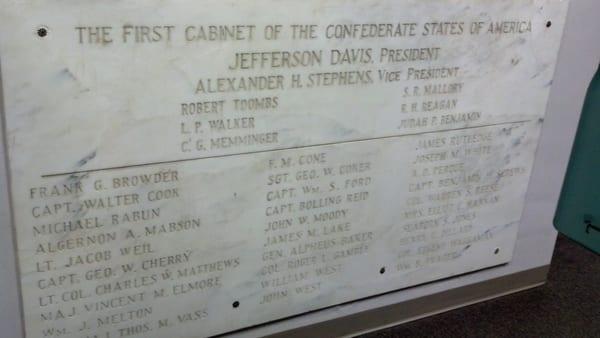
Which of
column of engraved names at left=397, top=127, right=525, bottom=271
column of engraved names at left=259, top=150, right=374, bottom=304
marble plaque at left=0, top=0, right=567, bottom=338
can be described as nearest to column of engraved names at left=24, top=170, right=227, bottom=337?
marble plaque at left=0, top=0, right=567, bottom=338

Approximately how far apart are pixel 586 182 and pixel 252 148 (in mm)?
876

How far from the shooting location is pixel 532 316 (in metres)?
2.35

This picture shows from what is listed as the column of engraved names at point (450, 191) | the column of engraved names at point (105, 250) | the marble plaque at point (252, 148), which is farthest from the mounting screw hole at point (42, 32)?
the column of engraved names at point (450, 191)

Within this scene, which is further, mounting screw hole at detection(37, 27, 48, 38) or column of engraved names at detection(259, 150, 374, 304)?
column of engraved names at detection(259, 150, 374, 304)

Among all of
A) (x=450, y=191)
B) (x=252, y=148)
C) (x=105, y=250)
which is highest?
(x=252, y=148)

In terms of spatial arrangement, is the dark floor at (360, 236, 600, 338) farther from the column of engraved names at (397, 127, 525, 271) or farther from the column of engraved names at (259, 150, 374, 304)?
the column of engraved names at (259, 150, 374, 304)

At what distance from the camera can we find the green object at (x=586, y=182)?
143 cm

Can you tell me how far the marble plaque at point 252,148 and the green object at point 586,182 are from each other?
1.97 ft

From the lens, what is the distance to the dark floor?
7.32 ft

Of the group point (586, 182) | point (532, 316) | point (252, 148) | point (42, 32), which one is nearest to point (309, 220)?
point (252, 148)

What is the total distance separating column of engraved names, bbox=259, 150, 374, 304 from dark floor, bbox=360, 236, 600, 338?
38 cm

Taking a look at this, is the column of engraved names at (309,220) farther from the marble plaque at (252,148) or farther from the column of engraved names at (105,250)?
the column of engraved names at (105,250)

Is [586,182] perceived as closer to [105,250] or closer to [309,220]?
[309,220]

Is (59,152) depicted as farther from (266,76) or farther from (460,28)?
(460,28)
